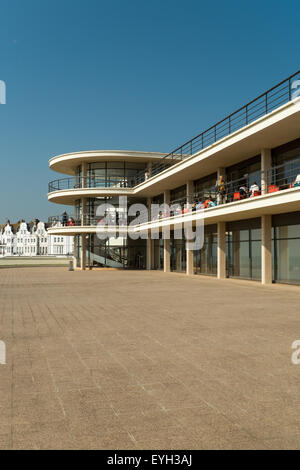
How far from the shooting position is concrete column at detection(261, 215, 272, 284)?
19844mm

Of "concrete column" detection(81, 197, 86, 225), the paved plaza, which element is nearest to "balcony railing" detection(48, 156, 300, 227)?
"concrete column" detection(81, 197, 86, 225)

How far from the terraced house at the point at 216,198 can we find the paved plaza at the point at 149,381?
9.15 metres

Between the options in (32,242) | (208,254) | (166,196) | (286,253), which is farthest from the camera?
(32,242)

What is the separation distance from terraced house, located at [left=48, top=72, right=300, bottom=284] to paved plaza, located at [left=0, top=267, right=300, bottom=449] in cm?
915

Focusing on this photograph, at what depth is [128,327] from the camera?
27.9 feet

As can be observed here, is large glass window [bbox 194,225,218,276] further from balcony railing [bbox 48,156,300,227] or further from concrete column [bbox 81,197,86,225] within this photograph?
concrete column [bbox 81,197,86,225]

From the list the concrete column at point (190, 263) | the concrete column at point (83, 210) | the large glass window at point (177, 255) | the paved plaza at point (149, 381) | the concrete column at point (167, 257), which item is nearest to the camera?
the paved plaza at point (149, 381)

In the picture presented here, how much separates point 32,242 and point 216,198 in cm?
11605

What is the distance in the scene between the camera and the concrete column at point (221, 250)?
79.8 ft

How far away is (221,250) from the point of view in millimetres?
24531

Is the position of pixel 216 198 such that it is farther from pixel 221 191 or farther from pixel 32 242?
pixel 32 242

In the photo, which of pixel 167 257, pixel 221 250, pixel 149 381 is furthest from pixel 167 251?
pixel 149 381

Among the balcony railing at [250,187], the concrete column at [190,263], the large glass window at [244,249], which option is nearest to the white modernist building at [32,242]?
the balcony railing at [250,187]

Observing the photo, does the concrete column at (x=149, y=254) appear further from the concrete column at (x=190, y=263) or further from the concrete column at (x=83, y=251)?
the concrete column at (x=190, y=263)
